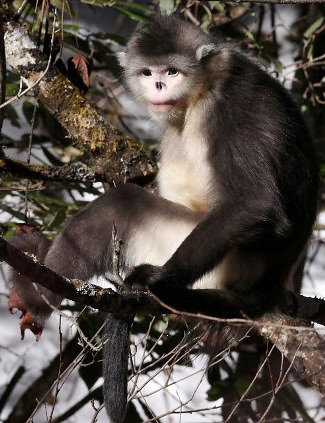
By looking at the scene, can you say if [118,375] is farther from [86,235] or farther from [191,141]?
[191,141]

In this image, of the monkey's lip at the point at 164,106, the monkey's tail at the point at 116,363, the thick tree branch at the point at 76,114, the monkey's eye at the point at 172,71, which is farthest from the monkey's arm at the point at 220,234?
the thick tree branch at the point at 76,114

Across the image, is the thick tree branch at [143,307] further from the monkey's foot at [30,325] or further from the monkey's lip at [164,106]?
the monkey's lip at [164,106]

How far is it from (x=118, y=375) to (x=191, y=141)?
105 cm

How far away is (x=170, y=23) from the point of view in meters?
3.45

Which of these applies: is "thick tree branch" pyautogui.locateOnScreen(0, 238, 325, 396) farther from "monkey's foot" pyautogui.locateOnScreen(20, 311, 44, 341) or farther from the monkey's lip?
the monkey's lip

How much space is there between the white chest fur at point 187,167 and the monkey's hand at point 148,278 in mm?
446

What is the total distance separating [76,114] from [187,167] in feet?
1.98

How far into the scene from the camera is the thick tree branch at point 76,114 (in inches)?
144

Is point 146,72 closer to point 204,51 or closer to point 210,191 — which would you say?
point 204,51

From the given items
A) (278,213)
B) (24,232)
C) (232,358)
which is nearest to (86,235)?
(24,232)

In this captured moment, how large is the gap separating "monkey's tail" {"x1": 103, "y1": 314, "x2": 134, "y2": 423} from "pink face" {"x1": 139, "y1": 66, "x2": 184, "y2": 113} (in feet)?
3.04

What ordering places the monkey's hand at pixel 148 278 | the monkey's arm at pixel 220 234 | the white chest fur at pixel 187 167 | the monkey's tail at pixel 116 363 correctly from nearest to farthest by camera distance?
the monkey's tail at pixel 116 363 < the monkey's hand at pixel 148 278 < the monkey's arm at pixel 220 234 < the white chest fur at pixel 187 167

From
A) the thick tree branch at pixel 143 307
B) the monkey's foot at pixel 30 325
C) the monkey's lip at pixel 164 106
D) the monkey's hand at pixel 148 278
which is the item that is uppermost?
the monkey's lip at pixel 164 106

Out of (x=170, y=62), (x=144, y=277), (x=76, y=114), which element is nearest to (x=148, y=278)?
(x=144, y=277)
